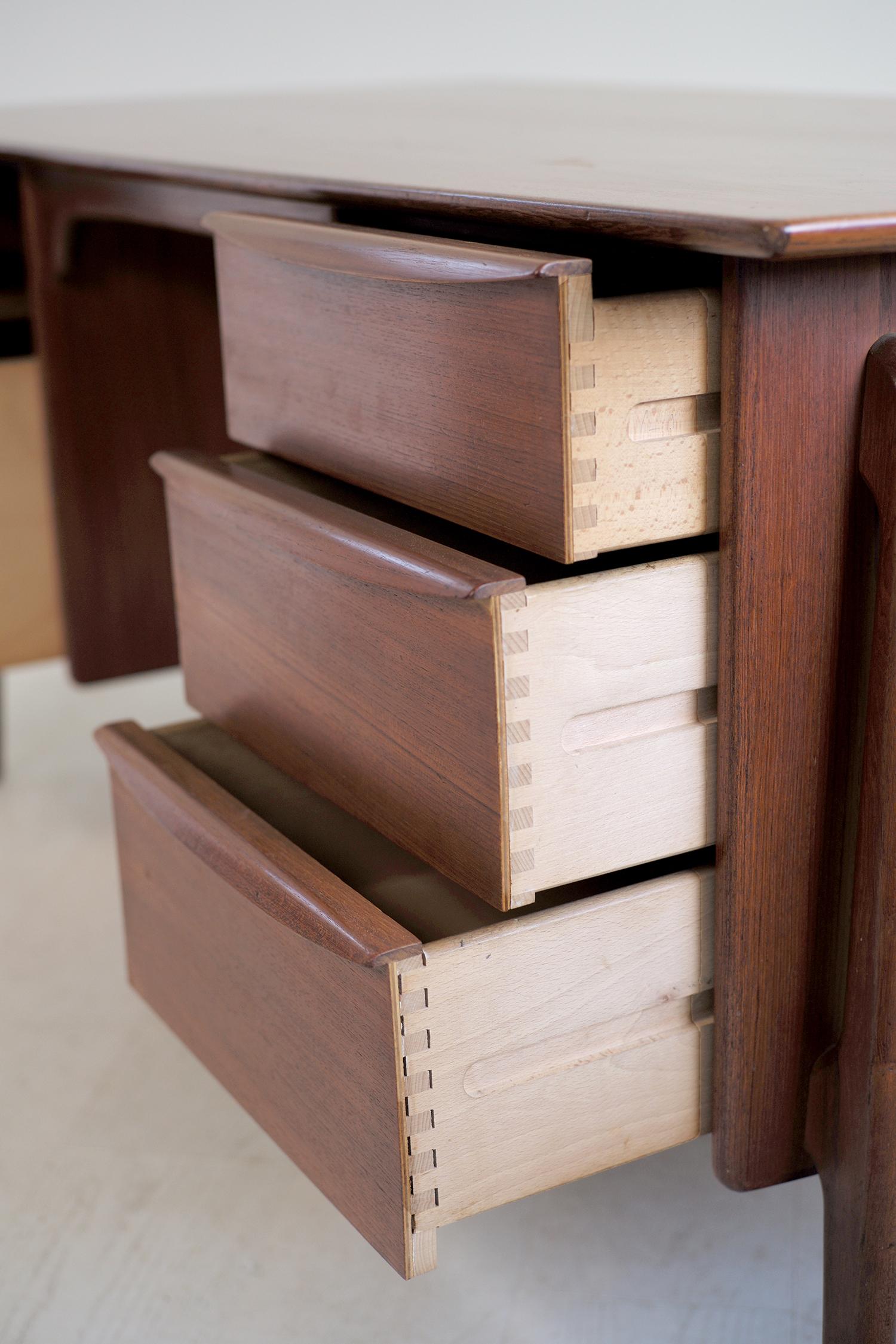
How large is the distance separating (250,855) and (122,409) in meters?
0.83

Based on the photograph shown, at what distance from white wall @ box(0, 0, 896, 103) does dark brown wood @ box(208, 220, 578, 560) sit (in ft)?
6.77

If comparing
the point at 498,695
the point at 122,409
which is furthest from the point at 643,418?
the point at 122,409

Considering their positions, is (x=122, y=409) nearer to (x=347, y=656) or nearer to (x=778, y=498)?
(x=347, y=656)

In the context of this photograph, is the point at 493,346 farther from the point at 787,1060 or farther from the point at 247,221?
the point at 787,1060

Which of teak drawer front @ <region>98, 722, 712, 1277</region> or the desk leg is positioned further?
the desk leg

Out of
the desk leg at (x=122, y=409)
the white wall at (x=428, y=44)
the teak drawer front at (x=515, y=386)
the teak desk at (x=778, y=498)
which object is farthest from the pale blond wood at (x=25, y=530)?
the white wall at (x=428, y=44)

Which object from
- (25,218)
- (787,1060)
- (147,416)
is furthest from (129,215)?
(787,1060)

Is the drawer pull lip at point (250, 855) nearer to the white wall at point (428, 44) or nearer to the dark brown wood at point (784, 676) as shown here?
the dark brown wood at point (784, 676)

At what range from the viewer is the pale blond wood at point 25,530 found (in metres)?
1.48

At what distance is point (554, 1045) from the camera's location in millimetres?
721

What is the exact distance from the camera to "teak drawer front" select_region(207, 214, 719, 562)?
623mm

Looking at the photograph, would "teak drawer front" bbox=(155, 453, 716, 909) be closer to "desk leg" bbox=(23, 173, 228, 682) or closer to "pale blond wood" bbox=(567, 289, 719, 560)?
"pale blond wood" bbox=(567, 289, 719, 560)

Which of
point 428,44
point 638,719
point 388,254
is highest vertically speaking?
point 428,44

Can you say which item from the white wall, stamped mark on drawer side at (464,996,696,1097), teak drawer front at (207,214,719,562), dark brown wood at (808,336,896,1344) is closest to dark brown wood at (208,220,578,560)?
teak drawer front at (207,214,719,562)
